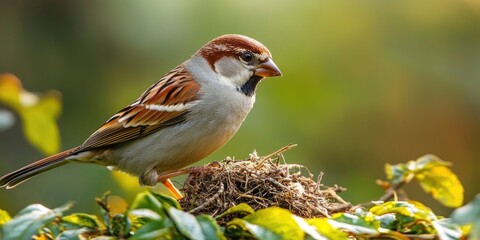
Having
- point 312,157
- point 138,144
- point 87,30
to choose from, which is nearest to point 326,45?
point 312,157

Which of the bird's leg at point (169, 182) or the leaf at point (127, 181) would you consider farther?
the leaf at point (127, 181)

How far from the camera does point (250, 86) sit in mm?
3193

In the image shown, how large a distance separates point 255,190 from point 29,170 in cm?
118

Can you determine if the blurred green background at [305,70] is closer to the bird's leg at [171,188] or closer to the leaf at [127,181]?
the leaf at [127,181]

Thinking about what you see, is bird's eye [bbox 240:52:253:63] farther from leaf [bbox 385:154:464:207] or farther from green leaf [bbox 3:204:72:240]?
green leaf [bbox 3:204:72:240]

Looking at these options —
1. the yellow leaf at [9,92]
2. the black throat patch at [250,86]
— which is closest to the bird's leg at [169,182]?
the black throat patch at [250,86]

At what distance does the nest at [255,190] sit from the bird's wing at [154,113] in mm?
742

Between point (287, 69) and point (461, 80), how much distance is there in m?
1.30

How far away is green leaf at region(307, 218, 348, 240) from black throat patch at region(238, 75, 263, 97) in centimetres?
154

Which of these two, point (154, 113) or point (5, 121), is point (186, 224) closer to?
point (5, 121)

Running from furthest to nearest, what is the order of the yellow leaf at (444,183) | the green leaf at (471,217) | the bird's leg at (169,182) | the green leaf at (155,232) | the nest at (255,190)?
the bird's leg at (169,182) < the yellow leaf at (444,183) < the nest at (255,190) < the green leaf at (155,232) < the green leaf at (471,217)

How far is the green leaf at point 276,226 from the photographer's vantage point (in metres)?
1.58

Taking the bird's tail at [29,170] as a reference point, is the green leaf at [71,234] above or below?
below

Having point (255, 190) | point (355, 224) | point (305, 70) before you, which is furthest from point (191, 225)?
point (305, 70)
